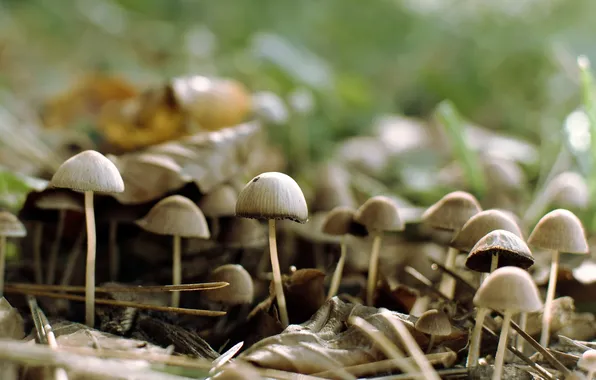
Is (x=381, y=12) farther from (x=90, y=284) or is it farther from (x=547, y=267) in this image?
(x=90, y=284)

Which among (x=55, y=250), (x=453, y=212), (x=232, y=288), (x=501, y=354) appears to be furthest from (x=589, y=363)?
(x=55, y=250)

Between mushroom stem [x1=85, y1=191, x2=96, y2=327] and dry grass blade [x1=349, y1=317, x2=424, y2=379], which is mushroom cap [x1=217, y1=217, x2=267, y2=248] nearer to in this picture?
mushroom stem [x1=85, y1=191, x2=96, y2=327]

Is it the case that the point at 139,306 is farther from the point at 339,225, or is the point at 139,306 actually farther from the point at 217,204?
the point at 339,225

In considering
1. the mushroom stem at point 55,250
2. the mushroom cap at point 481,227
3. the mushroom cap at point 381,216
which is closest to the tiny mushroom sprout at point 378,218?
the mushroom cap at point 381,216

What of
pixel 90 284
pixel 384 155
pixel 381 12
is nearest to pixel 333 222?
pixel 90 284

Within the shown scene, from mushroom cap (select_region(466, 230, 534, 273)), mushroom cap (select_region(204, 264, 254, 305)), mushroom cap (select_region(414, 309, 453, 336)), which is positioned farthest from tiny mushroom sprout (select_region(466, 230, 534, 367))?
mushroom cap (select_region(204, 264, 254, 305))
